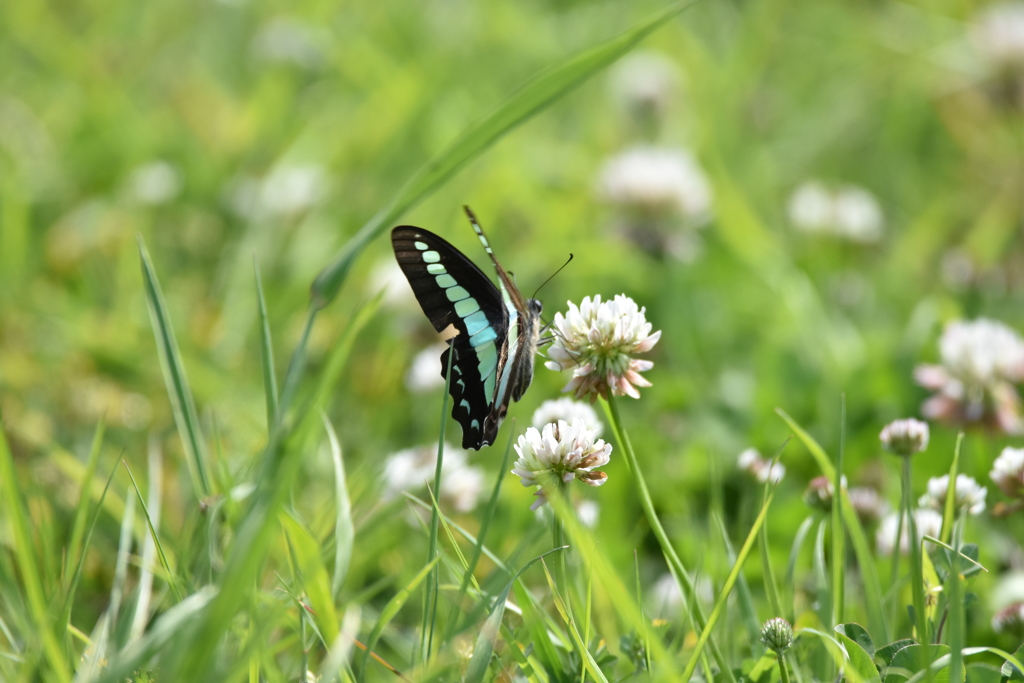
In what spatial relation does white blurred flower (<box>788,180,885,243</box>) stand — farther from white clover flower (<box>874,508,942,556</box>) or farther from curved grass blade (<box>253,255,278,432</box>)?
curved grass blade (<box>253,255,278,432</box>)

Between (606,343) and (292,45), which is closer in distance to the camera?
(606,343)

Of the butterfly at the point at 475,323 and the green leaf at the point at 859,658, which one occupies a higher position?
the butterfly at the point at 475,323

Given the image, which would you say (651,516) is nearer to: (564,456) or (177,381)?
(564,456)

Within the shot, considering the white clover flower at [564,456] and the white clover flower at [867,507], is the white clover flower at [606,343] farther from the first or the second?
the white clover flower at [867,507]

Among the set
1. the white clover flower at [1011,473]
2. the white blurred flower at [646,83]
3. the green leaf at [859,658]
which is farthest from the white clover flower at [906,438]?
the white blurred flower at [646,83]

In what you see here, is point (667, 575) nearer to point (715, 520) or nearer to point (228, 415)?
point (715, 520)

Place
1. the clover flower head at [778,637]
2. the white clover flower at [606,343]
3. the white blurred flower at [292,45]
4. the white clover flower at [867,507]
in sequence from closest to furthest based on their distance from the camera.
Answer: the clover flower head at [778,637]
the white clover flower at [606,343]
the white clover flower at [867,507]
the white blurred flower at [292,45]

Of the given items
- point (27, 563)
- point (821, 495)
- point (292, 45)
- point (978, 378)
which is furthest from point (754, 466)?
point (292, 45)
